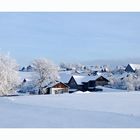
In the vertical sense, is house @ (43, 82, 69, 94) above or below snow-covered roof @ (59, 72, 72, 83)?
below

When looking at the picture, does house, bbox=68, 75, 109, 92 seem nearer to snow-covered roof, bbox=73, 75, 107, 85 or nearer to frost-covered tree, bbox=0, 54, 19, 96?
snow-covered roof, bbox=73, 75, 107, 85

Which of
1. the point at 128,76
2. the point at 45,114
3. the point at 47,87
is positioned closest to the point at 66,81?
the point at 47,87

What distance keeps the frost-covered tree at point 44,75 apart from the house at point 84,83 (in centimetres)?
143

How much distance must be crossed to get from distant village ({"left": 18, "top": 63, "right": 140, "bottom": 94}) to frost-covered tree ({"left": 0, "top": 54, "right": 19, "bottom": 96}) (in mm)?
3342

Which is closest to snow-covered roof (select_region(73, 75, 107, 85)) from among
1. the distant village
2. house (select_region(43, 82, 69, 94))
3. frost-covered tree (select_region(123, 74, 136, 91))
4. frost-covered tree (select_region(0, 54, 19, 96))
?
the distant village

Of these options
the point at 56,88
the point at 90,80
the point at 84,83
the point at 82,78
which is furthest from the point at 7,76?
the point at 90,80

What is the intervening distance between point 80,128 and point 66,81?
66.9 ft

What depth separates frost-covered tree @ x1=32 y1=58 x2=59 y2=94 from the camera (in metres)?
23.4

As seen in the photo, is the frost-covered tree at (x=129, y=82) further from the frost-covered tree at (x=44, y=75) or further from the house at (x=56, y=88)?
the frost-covered tree at (x=44, y=75)

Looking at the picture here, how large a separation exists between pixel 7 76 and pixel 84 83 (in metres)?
8.24

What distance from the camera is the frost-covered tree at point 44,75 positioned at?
76.7 ft

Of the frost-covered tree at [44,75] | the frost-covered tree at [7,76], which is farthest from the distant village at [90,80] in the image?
the frost-covered tree at [7,76]
